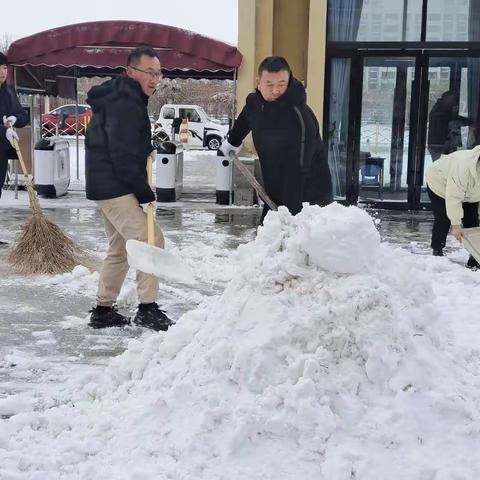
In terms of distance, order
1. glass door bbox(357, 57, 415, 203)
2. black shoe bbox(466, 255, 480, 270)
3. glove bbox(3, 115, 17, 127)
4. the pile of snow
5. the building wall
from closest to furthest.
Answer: the pile of snow
black shoe bbox(466, 255, 480, 270)
glove bbox(3, 115, 17, 127)
the building wall
glass door bbox(357, 57, 415, 203)

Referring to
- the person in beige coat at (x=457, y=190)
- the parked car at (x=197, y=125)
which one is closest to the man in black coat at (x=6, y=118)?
the person in beige coat at (x=457, y=190)

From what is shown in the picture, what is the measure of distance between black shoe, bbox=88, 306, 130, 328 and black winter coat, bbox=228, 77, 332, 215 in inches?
51.5

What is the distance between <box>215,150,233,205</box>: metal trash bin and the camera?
1097 centimetres

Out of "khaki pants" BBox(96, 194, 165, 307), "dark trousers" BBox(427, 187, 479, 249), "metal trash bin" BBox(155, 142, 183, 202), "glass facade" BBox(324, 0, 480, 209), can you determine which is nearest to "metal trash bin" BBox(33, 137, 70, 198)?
"metal trash bin" BBox(155, 142, 183, 202)

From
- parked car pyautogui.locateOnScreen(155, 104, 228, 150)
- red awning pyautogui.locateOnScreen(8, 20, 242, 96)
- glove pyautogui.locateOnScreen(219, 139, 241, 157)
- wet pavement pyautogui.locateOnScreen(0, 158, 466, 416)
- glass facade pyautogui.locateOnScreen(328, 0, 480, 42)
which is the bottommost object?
wet pavement pyautogui.locateOnScreen(0, 158, 466, 416)

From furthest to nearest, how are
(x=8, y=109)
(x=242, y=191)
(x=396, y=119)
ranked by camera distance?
1. (x=242, y=191)
2. (x=396, y=119)
3. (x=8, y=109)

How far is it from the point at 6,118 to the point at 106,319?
11.6 ft

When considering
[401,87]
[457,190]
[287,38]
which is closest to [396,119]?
[401,87]

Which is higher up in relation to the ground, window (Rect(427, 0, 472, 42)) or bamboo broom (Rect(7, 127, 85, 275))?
window (Rect(427, 0, 472, 42))

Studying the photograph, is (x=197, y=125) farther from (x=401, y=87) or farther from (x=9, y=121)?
(x=9, y=121)

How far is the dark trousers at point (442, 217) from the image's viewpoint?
6.90 m

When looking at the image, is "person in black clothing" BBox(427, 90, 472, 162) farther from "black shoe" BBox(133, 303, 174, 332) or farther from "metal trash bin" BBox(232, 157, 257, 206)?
"black shoe" BBox(133, 303, 174, 332)

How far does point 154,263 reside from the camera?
437 centimetres

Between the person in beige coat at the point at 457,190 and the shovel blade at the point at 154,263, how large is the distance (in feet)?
9.59
